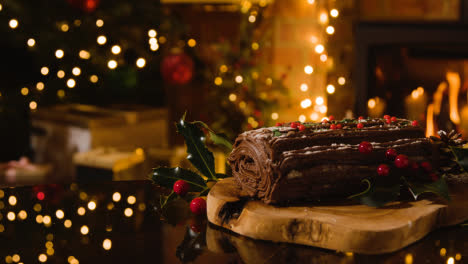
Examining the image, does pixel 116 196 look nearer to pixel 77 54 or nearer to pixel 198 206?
pixel 198 206

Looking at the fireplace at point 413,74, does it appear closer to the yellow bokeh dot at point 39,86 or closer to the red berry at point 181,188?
the red berry at point 181,188

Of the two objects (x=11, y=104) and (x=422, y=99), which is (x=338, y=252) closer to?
(x=422, y=99)

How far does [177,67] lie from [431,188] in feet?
6.25

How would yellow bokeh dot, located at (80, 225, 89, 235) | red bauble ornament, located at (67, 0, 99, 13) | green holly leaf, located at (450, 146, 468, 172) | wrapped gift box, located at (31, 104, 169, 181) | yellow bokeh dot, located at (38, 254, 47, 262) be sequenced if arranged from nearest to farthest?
yellow bokeh dot, located at (38, 254, 47, 262), yellow bokeh dot, located at (80, 225, 89, 235), green holly leaf, located at (450, 146, 468, 172), red bauble ornament, located at (67, 0, 99, 13), wrapped gift box, located at (31, 104, 169, 181)

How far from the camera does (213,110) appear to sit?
2648mm

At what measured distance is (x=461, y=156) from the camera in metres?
0.93

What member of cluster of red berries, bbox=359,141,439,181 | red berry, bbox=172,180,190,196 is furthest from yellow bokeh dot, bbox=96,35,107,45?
cluster of red berries, bbox=359,141,439,181

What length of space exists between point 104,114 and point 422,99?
1.51m

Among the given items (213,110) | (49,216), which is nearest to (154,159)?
(213,110)

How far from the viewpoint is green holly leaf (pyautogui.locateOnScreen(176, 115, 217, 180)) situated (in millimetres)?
1010

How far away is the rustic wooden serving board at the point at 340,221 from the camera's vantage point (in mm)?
747

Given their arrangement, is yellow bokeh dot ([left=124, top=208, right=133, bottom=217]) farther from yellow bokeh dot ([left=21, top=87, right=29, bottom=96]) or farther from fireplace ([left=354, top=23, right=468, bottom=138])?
yellow bokeh dot ([left=21, top=87, right=29, bottom=96])

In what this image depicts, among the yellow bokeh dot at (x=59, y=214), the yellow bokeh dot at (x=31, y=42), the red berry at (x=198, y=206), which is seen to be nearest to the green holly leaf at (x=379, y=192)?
the red berry at (x=198, y=206)

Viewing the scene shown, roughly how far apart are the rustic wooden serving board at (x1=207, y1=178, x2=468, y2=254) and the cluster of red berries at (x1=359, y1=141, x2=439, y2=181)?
0.17ft
